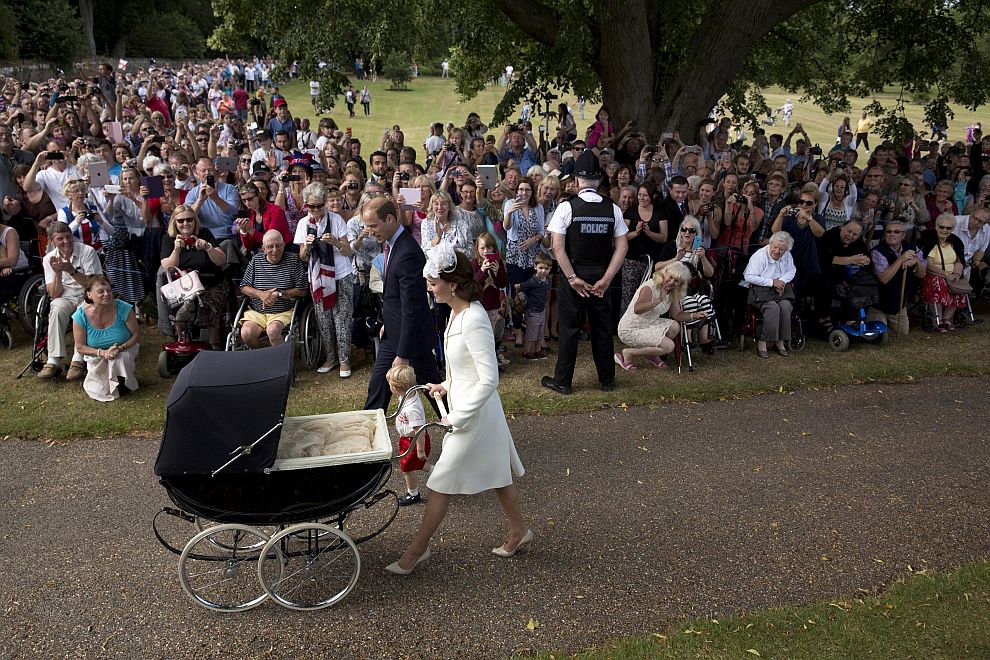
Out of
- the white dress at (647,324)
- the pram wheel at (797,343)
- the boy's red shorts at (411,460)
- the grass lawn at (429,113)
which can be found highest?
the grass lawn at (429,113)

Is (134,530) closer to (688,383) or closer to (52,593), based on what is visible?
(52,593)

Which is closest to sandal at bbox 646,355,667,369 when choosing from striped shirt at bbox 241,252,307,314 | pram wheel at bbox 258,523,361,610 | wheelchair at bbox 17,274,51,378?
striped shirt at bbox 241,252,307,314

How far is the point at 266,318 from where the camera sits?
799cm

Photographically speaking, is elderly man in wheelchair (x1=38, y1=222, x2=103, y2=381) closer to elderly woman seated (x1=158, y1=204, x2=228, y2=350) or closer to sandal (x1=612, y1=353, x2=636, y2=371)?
elderly woman seated (x1=158, y1=204, x2=228, y2=350)

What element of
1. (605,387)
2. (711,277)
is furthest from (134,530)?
(711,277)

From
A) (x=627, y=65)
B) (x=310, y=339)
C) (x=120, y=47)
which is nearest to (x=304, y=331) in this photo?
(x=310, y=339)

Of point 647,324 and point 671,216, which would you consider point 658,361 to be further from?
point 671,216

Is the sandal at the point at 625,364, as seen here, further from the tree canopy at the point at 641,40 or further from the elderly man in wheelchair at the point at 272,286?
the tree canopy at the point at 641,40

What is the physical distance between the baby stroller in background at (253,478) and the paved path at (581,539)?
0.23m

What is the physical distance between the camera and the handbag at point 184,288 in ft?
26.2

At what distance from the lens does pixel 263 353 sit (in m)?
4.87

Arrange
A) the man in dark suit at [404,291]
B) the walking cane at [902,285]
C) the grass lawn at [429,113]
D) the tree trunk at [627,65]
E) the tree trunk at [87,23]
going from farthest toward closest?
the tree trunk at [87,23] < the grass lawn at [429,113] < the tree trunk at [627,65] < the walking cane at [902,285] < the man in dark suit at [404,291]

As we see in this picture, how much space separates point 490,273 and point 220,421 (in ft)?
13.4

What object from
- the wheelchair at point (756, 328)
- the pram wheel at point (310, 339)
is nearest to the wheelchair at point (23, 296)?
the pram wheel at point (310, 339)
